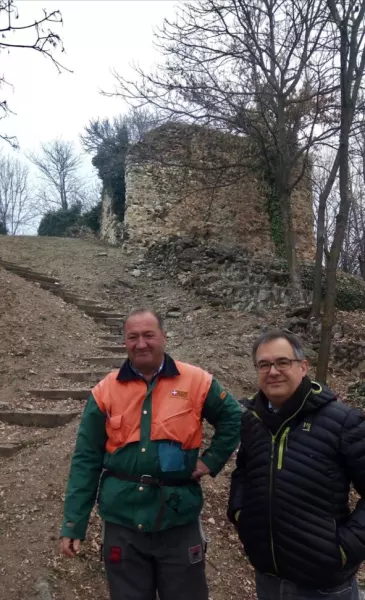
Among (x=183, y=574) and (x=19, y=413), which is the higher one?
(x=183, y=574)

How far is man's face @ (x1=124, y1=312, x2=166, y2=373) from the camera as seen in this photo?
221 cm

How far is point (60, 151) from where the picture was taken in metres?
38.2

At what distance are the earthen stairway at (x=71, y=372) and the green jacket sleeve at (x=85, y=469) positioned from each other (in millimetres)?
2633

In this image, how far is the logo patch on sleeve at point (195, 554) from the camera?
210 centimetres

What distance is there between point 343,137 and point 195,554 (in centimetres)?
566

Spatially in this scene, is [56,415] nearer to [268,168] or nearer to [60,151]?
[268,168]

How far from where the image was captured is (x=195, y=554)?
2.12 m

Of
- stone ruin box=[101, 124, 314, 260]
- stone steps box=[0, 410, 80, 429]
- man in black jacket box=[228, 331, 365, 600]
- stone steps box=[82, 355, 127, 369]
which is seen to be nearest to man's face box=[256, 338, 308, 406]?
man in black jacket box=[228, 331, 365, 600]

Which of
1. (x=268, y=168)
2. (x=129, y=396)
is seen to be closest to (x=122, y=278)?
(x=268, y=168)

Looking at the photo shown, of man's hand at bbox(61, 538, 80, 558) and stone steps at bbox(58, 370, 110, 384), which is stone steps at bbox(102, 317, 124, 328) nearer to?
stone steps at bbox(58, 370, 110, 384)

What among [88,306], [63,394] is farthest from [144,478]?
[88,306]

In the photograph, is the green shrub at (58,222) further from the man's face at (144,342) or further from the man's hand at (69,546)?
the man's hand at (69,546)

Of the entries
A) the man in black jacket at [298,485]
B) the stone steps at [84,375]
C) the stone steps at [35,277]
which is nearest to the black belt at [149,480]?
the man in black jacket at [298,485]

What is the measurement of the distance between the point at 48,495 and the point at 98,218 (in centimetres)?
1747
